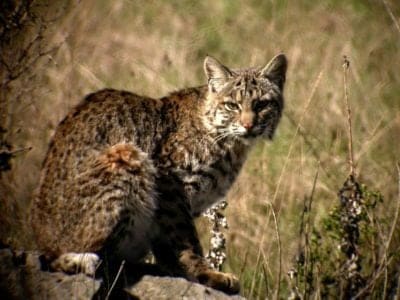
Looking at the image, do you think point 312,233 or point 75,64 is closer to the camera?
point 312,233

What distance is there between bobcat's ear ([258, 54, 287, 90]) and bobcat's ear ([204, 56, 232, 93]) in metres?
0.26

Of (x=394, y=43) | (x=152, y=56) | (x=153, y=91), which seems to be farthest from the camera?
(x=394, y=43)

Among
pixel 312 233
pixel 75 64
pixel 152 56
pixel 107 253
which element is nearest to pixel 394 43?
pixel 152 56

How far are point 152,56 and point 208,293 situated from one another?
4.88 m

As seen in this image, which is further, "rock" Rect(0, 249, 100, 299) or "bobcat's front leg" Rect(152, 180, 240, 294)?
"bobcat's front leg" Rect(152, 180, 240, 294)

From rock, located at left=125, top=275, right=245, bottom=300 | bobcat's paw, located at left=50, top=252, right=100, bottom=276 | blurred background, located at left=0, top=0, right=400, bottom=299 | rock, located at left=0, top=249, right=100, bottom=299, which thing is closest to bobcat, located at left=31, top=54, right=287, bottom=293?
bobcat's paw, located at left=50, top=252, right=100, bottom=276

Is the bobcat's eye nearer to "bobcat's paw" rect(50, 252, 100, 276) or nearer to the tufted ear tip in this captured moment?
the tufted ear tip

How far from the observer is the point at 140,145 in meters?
6.98

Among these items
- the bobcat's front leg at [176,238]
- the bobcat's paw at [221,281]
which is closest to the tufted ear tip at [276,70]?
the bobcat's front leg at [176,238]

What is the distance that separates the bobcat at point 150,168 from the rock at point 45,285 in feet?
0.40

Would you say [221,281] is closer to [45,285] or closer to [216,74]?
[45,285]

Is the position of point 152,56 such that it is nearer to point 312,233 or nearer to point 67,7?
point 67,7

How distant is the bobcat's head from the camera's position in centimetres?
716

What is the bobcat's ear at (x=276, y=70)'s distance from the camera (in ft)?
24.4
